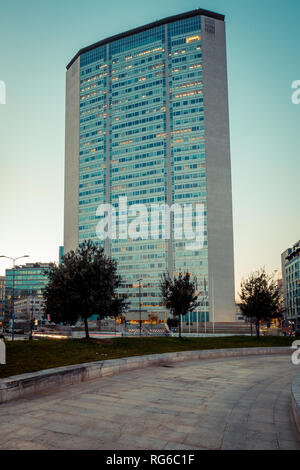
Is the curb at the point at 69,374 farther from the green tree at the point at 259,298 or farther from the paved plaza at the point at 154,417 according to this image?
the green tree at the point at 259,298

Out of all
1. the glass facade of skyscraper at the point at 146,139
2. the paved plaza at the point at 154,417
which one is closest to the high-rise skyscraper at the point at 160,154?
the glass facade of skyscraper at the point at 146,139

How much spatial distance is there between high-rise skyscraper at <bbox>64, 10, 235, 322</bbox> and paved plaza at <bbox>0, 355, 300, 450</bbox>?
122415mm

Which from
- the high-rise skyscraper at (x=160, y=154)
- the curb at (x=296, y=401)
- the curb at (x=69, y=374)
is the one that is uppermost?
the high-rise skyscraper at (x=160, y=154)

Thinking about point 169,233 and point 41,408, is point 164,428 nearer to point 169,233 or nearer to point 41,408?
point 41,408

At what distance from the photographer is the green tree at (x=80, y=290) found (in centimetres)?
2856

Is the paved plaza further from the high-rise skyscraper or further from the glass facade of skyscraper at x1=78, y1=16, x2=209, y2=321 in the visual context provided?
the glass facade of skyscraper at x1=78, y1=16, x2=209, y2=321

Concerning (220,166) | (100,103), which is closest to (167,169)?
(220,166)

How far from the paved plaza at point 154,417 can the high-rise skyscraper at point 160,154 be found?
122 meters

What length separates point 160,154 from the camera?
500 ft

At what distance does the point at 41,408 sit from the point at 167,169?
143573 millimetres

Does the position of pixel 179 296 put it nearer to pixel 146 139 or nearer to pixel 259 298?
pixel 259 298

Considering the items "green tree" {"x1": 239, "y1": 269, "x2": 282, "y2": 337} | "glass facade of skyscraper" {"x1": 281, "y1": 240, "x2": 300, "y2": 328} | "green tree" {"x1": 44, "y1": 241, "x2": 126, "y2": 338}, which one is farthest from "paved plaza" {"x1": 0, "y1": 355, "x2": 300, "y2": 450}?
"glass facade of skyscraper" {"x1": 281, "y1": 240, "x2": 300, "y2": 328}

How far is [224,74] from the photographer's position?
15825 cm

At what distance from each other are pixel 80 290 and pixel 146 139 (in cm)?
13470
